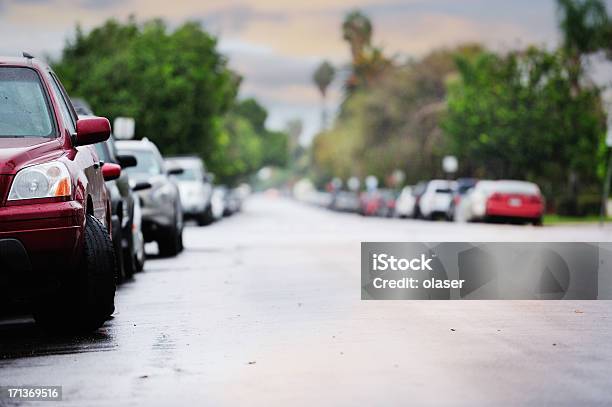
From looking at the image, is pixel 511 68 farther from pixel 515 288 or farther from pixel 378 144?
pixel 515 288

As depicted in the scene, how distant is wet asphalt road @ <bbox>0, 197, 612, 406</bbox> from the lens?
7.05 meters

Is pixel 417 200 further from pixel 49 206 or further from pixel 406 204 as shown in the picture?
pixel 49 206

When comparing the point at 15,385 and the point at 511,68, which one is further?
the point at 511,68

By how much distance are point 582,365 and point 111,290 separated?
11.5 ft

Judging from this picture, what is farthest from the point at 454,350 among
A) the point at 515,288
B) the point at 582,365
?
the point at 515,288

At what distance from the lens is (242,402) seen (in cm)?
676

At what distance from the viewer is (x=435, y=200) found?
5419cm

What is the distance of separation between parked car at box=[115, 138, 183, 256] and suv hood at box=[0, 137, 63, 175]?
11.1 meters

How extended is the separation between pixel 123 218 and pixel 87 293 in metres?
6.71

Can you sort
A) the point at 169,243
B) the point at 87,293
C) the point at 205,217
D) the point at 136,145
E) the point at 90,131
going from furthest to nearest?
the point at 205,217 < the point at 136,145 < the point at 169,243 < the point at 90,131 < the point at 87,293

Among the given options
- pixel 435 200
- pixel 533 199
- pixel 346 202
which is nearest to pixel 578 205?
pixel 435 200

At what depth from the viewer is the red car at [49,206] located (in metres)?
8.84

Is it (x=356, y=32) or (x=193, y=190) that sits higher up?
(x=356, y=32)

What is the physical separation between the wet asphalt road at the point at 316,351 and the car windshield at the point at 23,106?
1.54m
